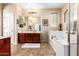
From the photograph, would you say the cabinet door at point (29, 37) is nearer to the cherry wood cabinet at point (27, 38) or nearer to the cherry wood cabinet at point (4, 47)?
the cherry wood cabinet at point (27, 38)

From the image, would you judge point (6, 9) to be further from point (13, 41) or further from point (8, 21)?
point (13, 41)

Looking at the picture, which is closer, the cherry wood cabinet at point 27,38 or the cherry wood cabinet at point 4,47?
the cherry wood cabinet at point 4,47

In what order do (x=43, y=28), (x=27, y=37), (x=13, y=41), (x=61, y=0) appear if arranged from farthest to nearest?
1. (x=43, y=28)
2. (x=27, y=37)
3. (x=13, y=41)
4. (x=61, y=0)

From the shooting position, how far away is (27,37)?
8.65 meters

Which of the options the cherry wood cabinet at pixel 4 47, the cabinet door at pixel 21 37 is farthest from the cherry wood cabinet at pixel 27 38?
the cherry wood cabinet at pixel 4 47

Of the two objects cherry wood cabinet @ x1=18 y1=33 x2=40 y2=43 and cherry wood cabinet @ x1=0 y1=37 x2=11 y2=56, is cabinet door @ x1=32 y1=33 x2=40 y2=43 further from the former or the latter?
cherry wood cabinet @ x1=0 y1=37 x2=11 y2=56

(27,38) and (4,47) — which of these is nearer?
(4,47)

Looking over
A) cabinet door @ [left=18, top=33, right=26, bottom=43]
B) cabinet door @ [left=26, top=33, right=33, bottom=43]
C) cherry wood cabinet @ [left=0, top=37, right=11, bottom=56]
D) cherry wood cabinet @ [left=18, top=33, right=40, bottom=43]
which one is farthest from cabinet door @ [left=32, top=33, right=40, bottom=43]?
cherry wood cabinet @ [left=0, top=37, right=11, bottom=56]

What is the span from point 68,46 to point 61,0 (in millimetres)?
1676

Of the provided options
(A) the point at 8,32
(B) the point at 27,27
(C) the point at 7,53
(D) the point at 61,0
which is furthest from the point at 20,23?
(D) the point at 61,0

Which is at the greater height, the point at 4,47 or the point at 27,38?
the point at 4,47

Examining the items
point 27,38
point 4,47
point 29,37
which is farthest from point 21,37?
point 4,47

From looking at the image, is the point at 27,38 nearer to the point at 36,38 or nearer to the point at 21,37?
the point at 21,37

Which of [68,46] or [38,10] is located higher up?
[38,10]
